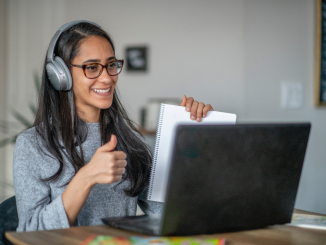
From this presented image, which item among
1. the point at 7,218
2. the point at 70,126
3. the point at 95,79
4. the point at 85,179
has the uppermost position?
the point at 95,79

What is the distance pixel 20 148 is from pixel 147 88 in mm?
2401

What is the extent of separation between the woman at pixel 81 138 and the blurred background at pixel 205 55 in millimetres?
1446

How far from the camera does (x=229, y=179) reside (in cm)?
81

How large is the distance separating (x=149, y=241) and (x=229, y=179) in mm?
211

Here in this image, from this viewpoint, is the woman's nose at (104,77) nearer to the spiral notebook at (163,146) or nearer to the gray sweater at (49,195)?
the gray sweater at (49,195)

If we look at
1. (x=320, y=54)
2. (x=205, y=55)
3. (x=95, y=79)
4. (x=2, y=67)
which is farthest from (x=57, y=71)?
(x=2, y=67)

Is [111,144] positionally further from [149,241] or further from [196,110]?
[196,110]

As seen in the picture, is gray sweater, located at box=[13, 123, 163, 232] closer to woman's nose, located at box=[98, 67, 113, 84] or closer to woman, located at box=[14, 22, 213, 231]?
woman, located at box=[14, 22, 213, 231]

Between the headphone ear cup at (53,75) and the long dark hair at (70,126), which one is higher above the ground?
the headphone ear cup at (53,75)

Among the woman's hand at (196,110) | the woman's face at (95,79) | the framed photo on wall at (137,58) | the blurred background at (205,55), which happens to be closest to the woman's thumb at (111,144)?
the woman's hand at (196,110)

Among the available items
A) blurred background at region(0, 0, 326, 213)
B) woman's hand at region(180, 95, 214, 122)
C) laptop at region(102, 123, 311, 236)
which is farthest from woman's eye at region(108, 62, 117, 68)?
blurred background at region(0, 0, 326, 213)

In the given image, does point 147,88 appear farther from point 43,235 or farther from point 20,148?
point 43,235

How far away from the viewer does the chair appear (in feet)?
3.73

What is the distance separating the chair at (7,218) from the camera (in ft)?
3.73
